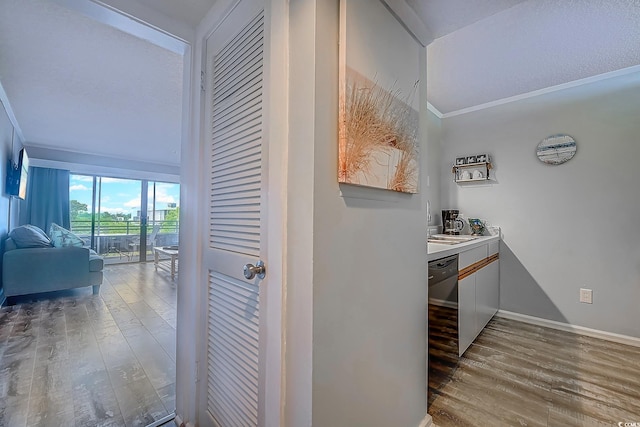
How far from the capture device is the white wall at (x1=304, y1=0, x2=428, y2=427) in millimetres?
838

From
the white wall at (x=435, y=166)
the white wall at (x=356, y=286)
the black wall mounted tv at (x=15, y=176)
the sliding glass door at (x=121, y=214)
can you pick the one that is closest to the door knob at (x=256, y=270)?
the white wall at (x=356, y=286)

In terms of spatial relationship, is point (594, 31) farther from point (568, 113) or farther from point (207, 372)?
point (207, 372)

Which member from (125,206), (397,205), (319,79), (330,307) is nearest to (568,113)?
(397,205)

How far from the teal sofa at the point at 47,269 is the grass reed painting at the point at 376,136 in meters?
4.37

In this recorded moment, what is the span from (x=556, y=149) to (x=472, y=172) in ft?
2.39

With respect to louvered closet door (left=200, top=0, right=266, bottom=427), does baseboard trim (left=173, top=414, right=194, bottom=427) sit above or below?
below

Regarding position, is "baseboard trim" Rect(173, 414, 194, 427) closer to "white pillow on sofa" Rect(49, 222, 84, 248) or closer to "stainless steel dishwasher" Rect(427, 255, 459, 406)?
"stainless steel dishwasher" Rect(427, 255, 459, 406)

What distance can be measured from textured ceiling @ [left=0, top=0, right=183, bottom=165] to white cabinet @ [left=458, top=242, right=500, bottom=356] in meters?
2.77

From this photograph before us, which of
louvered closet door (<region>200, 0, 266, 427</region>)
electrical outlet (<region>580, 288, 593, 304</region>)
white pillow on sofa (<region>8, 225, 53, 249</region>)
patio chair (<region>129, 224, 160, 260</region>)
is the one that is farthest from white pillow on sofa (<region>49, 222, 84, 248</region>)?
electrical outlet (<region>580, 288, 593, 304</region>)

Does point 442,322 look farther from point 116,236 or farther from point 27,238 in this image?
point 116,236

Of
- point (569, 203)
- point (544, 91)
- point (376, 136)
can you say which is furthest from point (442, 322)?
point (544, 91)

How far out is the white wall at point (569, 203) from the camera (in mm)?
2336

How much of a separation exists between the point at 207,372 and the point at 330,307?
31.9 inches

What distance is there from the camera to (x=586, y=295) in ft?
8.15
